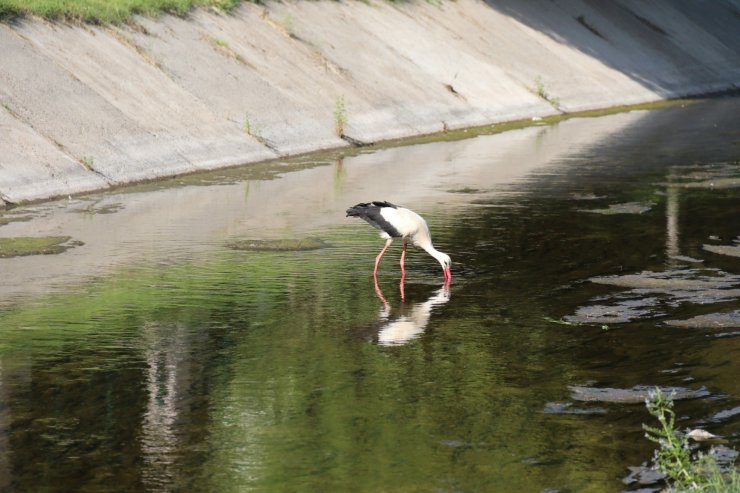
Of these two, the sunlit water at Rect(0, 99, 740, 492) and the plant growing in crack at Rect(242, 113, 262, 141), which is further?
the plant growing in crack at Rect(242, 113, 262, 141)

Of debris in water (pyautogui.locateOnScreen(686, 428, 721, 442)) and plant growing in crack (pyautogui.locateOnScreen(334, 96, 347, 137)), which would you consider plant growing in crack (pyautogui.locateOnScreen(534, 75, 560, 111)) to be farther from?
debris in water (pyautogui.locateOnScreen(686, 428, 721, 442))

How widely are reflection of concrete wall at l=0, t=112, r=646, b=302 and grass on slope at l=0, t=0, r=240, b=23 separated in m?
5.19

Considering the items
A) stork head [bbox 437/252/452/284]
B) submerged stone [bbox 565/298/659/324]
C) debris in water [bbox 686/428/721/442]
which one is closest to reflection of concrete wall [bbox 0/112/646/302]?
stork head [bbox 437/252/452/284]

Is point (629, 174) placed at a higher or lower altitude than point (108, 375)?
higher

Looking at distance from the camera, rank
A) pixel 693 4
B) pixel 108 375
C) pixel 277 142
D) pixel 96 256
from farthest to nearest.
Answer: pixel 693 4
pixel 277 142
pixel 96 256
pixel 108 375

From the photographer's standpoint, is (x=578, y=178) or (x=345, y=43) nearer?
(x=578, y=178)

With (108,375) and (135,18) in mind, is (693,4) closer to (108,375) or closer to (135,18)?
(135,18)

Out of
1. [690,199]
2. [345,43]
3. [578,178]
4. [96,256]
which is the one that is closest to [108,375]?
[96,256]

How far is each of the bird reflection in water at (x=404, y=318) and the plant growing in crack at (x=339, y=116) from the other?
38.5 feet

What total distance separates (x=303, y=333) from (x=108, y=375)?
5.64ft

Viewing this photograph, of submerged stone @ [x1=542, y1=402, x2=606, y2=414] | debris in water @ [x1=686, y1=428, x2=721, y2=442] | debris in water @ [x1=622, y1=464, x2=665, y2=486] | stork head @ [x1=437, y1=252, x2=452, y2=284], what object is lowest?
debris in water @ [x1=622, y1=464, x2=665, y2=486]

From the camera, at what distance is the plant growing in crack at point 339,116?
24072 millimetres

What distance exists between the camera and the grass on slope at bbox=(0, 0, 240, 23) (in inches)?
899

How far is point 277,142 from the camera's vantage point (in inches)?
883
